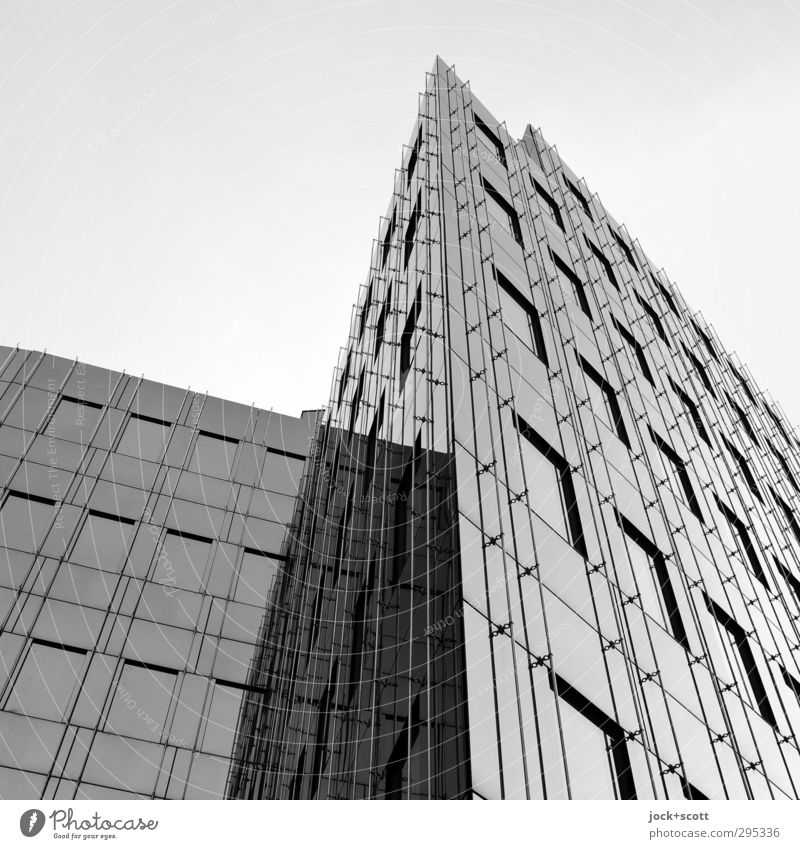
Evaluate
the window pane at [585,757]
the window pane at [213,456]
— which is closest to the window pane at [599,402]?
the window pane at [585,757]

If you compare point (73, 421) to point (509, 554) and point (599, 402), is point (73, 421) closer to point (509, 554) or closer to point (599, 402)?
point (599, 402)

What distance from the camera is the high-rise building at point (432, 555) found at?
927cm

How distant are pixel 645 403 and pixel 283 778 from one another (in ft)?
36.5

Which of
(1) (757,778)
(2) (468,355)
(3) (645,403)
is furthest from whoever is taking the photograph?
(3) (645,403)

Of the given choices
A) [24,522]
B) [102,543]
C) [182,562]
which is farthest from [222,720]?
[24,522]

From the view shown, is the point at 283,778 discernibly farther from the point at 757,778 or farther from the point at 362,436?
the point at 757,778

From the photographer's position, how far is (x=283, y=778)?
13.7 metres

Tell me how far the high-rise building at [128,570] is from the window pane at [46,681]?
0.02m

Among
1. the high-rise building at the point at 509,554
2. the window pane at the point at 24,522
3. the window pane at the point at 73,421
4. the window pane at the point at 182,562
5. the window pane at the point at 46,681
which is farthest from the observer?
the window pane at the point at 73,421

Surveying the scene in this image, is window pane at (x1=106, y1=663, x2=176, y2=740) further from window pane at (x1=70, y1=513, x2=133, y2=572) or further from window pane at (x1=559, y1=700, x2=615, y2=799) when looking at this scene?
window pane at (x1=559, y1=700, x2=615, y2=799)

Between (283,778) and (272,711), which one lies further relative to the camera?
(272,711)

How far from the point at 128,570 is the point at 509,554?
34.7 ft

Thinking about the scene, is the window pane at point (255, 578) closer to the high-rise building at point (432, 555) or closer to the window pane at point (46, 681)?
the high-rise building at point (432, 555)
